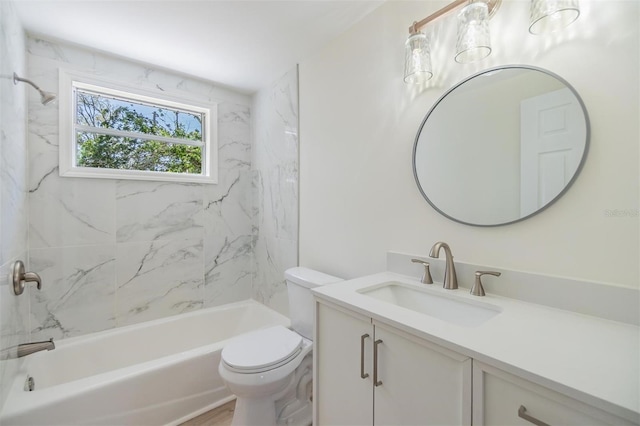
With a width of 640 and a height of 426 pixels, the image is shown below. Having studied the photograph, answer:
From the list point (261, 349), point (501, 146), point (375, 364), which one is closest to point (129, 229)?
point (261, 349)

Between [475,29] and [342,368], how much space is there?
143cm

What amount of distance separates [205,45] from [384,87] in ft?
4.33

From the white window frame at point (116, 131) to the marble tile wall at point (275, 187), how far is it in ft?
1.38

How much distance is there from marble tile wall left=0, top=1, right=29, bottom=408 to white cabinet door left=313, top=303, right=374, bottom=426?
140 cm

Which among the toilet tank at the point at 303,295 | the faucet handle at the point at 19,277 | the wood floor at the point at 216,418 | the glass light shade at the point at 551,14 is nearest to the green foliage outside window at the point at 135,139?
the faucet handle at the point at 19,277

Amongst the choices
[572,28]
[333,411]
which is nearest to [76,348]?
[333,411]

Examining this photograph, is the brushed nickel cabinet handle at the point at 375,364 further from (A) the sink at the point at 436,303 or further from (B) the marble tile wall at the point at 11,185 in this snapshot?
(B) the marble tile wall at the point at 11,185

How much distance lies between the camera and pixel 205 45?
6.43 ft

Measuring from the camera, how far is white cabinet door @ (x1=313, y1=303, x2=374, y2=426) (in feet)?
3.35

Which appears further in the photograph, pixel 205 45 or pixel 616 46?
pixel 205 45

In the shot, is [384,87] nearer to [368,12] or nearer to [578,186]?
[368,12]

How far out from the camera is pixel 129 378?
152 cm

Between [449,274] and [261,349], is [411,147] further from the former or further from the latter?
[261,349]

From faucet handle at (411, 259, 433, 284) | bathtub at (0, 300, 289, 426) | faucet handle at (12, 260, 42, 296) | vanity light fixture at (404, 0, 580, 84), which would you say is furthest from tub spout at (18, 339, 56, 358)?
vanity light fixture at (404, 0, 580, 84)
